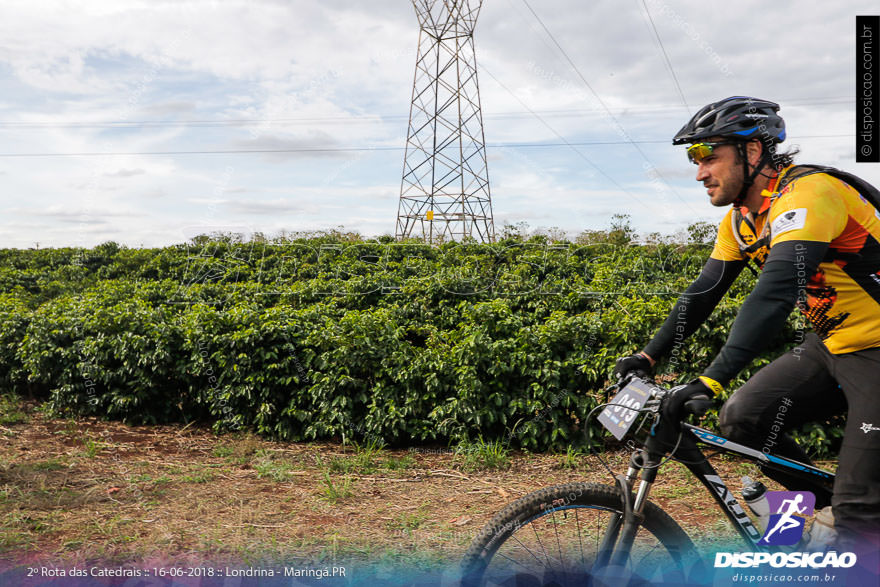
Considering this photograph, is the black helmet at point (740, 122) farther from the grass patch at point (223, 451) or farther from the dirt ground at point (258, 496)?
the grass patch at point (223, 451)

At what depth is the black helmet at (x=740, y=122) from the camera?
2.69 meters

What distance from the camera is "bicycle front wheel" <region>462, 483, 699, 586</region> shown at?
2408 millimetres

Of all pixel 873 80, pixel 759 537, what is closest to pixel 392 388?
pixel 759 537

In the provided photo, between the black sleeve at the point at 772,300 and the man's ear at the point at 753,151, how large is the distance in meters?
0.48

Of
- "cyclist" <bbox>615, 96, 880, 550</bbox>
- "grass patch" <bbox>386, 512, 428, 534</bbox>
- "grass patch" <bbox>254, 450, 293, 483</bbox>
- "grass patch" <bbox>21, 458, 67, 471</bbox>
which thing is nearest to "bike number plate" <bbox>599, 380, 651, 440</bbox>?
"cyclist" <bbox>615, 96, 880, 550</bbox>

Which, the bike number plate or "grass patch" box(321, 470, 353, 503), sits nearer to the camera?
the bike number plate

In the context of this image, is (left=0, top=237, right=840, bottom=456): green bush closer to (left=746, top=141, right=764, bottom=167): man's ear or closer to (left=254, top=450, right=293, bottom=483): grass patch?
(left=254, top=450, right=293, bottom=483): grass patch

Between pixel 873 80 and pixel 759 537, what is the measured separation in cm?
467

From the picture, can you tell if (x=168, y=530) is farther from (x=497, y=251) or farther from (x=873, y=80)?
(x=497, y=251)

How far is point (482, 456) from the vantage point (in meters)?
5.42

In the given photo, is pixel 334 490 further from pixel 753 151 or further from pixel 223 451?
pixel 753 151

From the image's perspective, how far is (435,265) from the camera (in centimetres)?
1083

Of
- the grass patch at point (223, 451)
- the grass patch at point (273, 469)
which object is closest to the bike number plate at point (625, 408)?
the grass patch at point (273, 469)

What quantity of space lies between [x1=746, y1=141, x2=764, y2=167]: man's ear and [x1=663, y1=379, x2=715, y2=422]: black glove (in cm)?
104
